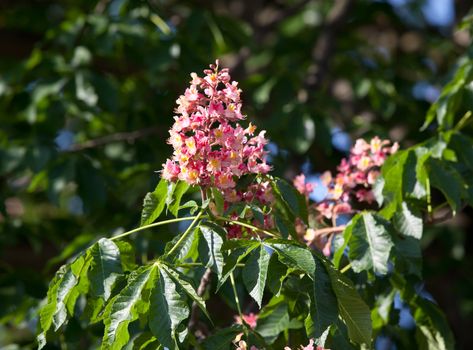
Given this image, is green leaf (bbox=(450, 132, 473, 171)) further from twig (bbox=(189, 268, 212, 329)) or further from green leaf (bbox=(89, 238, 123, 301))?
green leaf (bbox=(89, 238, 123, 301))

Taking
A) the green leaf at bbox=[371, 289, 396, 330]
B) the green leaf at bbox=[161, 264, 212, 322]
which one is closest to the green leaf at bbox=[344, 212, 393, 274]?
the green leaf at bbox=[371, 289, 396, 330]

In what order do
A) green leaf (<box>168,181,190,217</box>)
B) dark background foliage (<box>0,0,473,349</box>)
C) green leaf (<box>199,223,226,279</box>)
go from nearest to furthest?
green leaf (<box>199,223,226,279</box>)
green leaf (<box>168,181,190,217</box>)
dark background foliage (<box>0,0,473,349</box>)

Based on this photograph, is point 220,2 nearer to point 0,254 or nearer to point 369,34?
point 369,34

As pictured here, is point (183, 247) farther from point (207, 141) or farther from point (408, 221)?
point (408, 221)

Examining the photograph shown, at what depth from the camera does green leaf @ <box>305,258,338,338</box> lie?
1.68 metres

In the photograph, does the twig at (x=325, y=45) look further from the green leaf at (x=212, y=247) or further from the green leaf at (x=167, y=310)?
the green leaf at (x=167, y=310)

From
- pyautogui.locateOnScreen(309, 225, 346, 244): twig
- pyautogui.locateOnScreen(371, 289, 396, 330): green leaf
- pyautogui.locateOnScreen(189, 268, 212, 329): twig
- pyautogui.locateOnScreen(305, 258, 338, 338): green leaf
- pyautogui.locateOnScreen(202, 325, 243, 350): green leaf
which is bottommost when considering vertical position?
pyautogui.locateOnScreen(371, 289, 396, 330): green leaf

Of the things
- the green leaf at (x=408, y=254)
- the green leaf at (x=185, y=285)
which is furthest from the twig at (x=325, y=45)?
the green leaf at (x=185, y=285)

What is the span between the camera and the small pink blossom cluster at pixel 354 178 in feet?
7.54

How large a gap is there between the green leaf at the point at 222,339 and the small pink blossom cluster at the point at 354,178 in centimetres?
56

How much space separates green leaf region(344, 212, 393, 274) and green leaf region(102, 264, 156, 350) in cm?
56

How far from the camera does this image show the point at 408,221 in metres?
2.16

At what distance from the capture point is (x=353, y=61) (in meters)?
4.18

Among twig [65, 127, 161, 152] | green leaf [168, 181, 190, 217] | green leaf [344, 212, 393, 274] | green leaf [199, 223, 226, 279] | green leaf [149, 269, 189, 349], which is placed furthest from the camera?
twig [65, 127, 161, 152]
